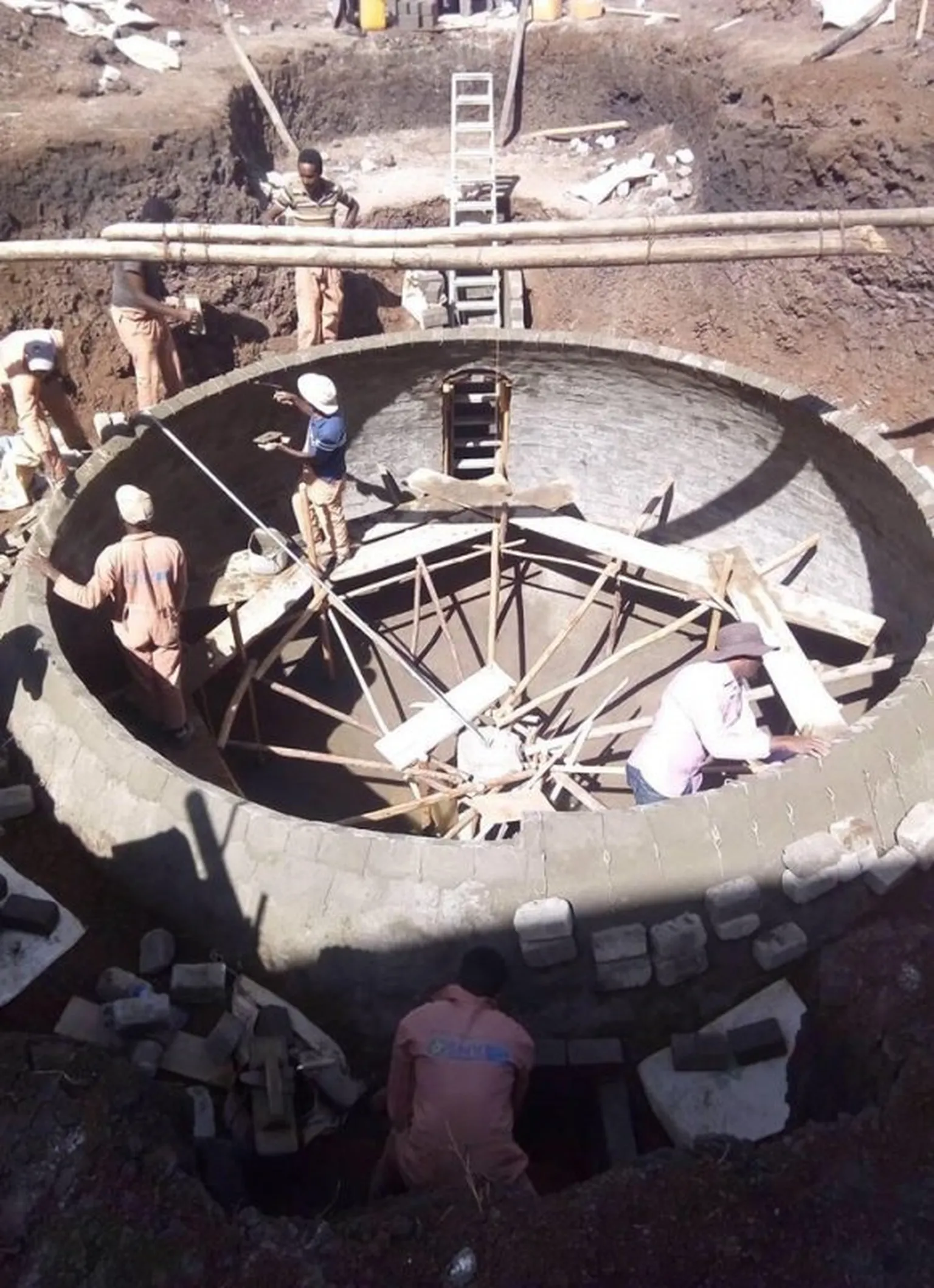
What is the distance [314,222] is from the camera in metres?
12.1

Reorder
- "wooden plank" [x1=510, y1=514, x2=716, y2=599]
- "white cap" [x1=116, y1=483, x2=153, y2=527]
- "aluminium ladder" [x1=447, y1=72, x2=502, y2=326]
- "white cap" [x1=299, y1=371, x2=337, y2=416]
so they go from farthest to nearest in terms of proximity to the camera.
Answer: "aluminium ladder" [x1=447, y1=72, x2=502, y2=326] → "wooden plank" [x1=510, y1=514, x2=716, y2=599] → "white cap" [x1=299, y1=371, x2=337, y2=416] → "white cap" [x1=116, y1=483, x2=153, y2=527]

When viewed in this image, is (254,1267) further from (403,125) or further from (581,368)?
(403,125)

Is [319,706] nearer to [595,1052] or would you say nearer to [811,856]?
[595,1052]

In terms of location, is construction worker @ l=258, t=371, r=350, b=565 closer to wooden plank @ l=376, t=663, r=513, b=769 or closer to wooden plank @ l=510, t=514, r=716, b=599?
wooden plank @ l=510, t=514, r=716, b=599

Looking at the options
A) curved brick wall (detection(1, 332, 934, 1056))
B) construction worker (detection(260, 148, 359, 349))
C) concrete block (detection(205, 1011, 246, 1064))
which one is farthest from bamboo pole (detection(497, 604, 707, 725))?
construction worker (detection(260, 148, 359, 349))

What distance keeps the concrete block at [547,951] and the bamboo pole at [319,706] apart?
173 inches

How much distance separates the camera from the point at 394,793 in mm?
10281

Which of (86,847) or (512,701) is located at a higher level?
(86,847)

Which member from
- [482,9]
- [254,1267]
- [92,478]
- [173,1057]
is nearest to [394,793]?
[92,478]

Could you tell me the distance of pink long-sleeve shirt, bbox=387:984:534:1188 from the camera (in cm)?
496

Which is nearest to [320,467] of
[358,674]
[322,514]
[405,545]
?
[322,514]

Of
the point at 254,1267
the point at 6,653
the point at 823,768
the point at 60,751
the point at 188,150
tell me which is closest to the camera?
the point at 254,1267

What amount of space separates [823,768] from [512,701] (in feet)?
13.8

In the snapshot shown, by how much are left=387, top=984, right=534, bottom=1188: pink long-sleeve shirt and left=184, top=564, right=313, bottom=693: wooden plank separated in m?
5.08
